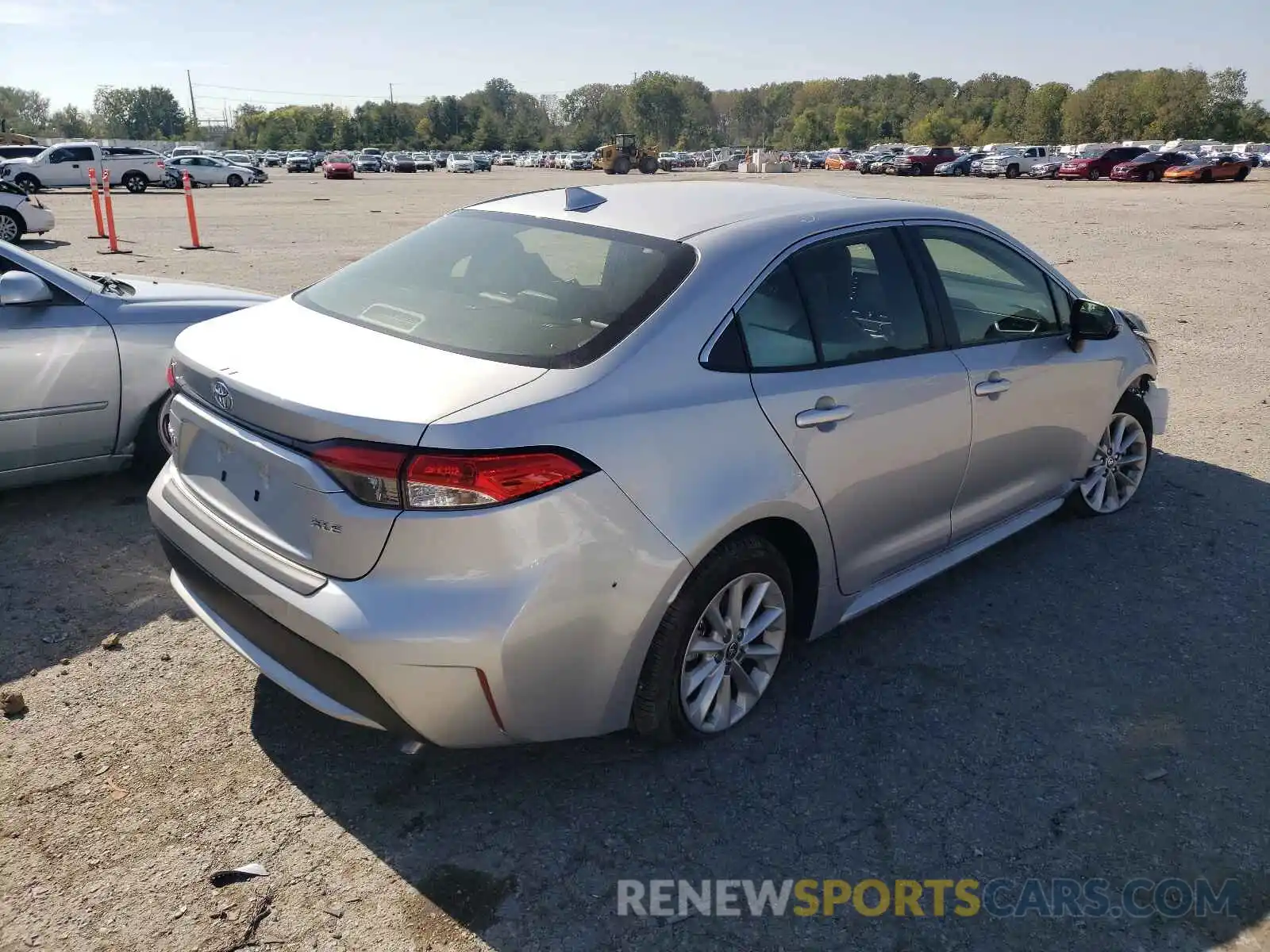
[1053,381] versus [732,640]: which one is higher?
[1053,381]

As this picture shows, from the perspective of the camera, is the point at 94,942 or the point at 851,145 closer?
the point at 94,942

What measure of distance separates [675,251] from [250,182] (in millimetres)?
46807

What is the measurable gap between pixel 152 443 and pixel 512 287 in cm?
286

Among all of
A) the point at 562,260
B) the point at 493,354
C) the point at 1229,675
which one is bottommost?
the point at 1229,675

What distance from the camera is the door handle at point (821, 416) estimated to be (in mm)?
3143

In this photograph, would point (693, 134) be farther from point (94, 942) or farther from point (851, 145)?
point (94, 942)

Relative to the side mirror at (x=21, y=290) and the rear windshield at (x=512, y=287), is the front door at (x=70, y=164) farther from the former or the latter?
the rear windshield at (x=512, y=287)

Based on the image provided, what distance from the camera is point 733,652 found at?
318cm

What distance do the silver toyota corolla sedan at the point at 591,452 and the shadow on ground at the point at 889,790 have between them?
0.93ft

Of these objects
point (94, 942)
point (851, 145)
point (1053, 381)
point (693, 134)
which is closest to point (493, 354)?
point (94, 942)

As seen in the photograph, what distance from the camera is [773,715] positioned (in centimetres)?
342

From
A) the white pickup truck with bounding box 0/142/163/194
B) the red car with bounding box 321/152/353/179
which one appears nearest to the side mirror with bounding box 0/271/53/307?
the white pickup truck with bounding box 0/142/163/194

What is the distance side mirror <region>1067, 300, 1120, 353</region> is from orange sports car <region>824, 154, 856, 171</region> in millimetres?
71638

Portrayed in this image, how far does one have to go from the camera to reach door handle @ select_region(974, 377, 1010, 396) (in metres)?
3.89
